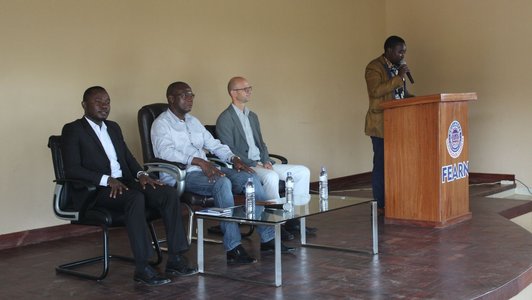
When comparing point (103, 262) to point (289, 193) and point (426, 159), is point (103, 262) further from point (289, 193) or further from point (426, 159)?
point (426, 159)

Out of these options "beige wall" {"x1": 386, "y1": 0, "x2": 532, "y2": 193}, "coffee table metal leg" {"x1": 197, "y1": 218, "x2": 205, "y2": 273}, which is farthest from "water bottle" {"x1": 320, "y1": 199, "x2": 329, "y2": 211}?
"beige wall" {"x1": 386, "y1": 0, "x2": 532, "y2": 193}

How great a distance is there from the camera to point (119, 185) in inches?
157

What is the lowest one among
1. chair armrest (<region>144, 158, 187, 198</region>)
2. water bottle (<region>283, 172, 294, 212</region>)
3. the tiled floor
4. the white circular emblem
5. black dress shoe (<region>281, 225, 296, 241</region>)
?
the tiled floor

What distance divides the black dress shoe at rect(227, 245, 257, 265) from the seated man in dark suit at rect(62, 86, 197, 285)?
11.1 inches

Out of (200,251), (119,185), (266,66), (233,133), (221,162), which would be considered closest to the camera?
(119,185)

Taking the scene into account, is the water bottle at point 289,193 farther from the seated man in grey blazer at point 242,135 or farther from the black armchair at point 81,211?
the black armchair at point 81,211

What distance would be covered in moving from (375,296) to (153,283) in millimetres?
1251

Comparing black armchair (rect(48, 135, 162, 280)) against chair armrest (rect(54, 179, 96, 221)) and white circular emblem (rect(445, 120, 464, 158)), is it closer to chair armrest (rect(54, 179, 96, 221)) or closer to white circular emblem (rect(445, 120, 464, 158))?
chair armrest (rect(54, 179, 96, 221))

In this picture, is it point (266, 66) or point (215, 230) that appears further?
point (266, 66)

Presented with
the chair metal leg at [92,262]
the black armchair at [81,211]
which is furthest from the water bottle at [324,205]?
the chair metal leg at [92,262]

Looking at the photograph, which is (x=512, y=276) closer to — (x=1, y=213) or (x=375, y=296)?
(x=375, y=296)

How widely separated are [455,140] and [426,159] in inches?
14.2

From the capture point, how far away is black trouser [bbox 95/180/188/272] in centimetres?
382

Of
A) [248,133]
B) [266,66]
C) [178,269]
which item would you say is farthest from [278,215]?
[266,66]
